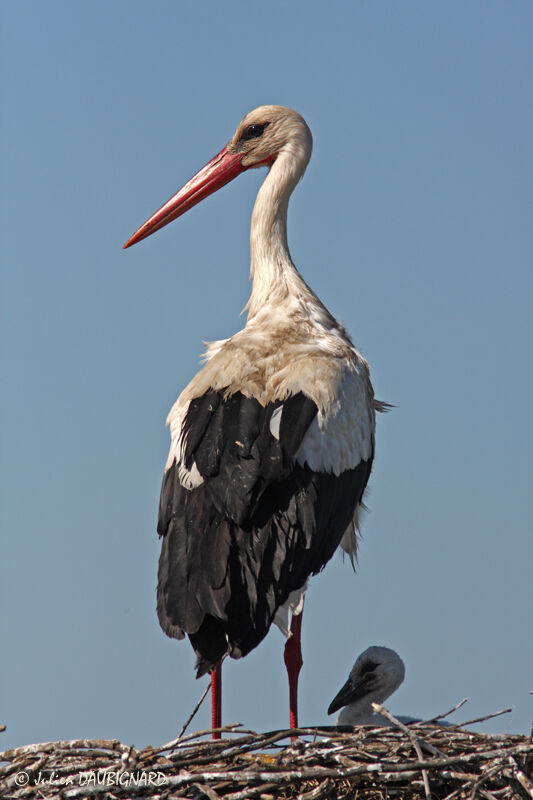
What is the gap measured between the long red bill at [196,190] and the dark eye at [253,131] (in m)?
0.14

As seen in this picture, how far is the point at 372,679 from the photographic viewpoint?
6.85 meters

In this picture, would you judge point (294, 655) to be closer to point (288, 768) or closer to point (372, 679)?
point (372, 679)

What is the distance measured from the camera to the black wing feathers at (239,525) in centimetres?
546

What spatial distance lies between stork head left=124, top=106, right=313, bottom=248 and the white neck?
3 cm

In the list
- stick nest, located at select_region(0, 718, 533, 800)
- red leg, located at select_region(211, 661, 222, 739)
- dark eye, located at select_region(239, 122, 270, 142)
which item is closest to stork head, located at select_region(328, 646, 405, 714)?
red leg, located at select_region(211, 661, 222, 739)

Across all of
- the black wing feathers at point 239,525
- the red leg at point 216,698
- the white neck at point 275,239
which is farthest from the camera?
the white neck at point 275,239

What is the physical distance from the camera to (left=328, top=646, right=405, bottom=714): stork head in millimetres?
6812

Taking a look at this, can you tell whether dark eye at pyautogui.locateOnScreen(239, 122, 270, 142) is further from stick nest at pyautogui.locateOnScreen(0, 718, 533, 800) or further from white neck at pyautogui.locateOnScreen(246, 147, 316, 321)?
stick nest at pyautogui.locateOnScreen(0, 718, 533, 800)

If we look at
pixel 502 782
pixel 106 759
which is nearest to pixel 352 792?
pixel 502 782

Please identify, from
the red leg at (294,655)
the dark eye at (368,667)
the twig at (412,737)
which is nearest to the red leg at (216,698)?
the red leg at (294,655)

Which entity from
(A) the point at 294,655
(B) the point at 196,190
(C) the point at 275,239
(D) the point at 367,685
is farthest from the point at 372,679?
(B) the point at 196,190

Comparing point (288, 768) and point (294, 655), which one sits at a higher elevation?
point (294, 655)

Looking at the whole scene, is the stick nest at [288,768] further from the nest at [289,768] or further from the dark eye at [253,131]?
the dark eye at [253,131]

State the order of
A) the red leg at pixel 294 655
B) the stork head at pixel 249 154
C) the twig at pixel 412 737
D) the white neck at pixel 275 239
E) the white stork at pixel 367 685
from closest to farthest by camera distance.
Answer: the twig at pixel 412 737 < the red leg at pixel 294 655 < the white stork at pixel 367 685 < the white neck at pixel 275 239 < the stork head at pixel 249 154
